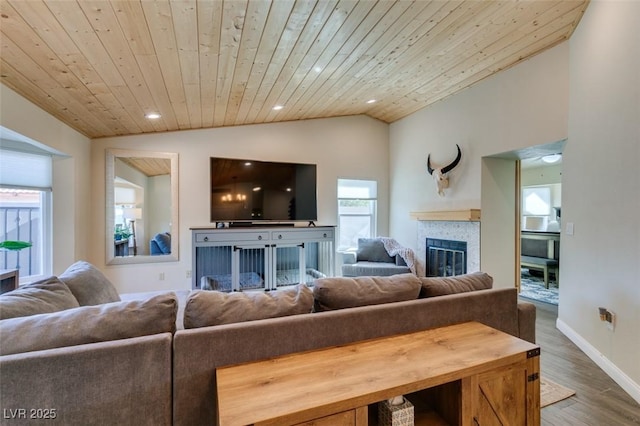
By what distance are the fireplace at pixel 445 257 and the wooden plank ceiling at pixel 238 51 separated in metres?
2.23

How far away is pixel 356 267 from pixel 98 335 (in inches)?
143

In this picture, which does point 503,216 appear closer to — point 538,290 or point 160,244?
point 538,290

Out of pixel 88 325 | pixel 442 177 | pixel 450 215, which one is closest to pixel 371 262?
pixel 450 215

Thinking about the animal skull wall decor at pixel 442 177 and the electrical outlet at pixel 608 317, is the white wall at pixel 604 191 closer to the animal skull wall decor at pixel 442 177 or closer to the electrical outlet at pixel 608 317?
the electrical outlet at pixel 608 317

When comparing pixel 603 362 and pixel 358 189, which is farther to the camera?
pixel 358 189

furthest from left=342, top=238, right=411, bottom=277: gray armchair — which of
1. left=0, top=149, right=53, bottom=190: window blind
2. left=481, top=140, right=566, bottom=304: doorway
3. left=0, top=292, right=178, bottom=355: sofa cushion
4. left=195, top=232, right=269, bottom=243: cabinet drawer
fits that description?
left=0, top=149, right=53, bottom=190: window blind

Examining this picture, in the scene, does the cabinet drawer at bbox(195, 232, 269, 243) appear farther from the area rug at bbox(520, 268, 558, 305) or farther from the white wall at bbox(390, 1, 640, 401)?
the area rug at bbox(520, 268, 558, 305)

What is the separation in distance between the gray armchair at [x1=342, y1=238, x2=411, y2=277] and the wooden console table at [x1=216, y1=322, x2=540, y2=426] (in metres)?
2.79

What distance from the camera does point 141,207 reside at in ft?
13.5

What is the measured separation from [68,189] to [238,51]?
2.63m

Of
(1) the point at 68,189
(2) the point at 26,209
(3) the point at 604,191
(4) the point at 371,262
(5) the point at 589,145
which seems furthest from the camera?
(4) the point at 371,262

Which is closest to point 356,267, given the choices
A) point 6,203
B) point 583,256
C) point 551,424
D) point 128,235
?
point 583,256

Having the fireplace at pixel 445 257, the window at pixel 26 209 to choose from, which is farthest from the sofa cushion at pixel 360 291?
the window at pixel 26 209

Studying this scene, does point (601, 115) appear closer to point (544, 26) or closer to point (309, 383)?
point (544, 26)
